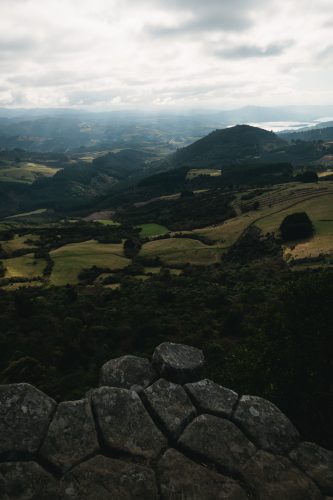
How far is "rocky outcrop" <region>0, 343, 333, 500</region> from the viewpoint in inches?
269

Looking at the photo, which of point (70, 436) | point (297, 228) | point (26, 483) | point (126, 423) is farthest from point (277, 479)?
point (297, 228)

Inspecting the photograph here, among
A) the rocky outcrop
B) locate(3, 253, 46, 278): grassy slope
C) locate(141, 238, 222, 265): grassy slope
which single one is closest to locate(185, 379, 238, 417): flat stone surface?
the rocky outcrop

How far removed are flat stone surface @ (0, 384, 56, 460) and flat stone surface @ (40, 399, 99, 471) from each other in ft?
0.64

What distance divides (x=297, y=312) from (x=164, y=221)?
414 ft

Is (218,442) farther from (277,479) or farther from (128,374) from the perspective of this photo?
(128,374)

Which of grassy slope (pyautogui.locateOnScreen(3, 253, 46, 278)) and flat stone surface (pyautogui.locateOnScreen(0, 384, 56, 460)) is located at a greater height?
flat stone surface (pyautogui.locateOnScreen(0, 384, 56, 460))

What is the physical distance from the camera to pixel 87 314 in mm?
45375

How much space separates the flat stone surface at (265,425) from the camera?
806 centimetres

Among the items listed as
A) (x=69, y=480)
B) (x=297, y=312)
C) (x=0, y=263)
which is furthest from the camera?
(x=0, y=263)

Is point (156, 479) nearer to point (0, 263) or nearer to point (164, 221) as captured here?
point (0, 263)

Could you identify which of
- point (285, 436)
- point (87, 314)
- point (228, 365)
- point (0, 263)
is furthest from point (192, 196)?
point (285, 436)

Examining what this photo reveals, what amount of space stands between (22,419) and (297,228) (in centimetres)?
Result: 7337

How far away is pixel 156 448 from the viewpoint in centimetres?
764

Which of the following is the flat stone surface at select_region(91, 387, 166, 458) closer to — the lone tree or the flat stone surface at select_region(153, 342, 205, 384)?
the flat stone surface at select_region(153, 342, 205, 384)
